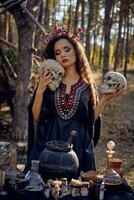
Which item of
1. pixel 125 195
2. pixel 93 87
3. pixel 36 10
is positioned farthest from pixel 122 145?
pixel 125 195

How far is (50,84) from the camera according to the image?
11.7ft

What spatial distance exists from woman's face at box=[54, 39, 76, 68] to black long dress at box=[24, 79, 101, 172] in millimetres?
194

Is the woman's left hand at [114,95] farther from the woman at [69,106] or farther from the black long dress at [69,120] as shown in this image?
the black long dress at [69,120]

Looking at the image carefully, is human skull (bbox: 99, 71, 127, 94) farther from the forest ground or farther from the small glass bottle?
the forest ground

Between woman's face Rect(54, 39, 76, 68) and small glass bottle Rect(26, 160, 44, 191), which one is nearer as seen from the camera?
small glass bottle Rect(26, 160, 44, 191)

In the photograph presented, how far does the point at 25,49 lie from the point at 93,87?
11.4ft

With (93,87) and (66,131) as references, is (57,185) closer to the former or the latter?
(66,131)

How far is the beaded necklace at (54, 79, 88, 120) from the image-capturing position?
11.7 feet

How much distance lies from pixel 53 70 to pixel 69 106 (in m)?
0.32

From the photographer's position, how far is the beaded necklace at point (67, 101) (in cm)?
358

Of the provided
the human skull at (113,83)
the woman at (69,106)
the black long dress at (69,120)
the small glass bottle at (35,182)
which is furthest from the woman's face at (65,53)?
the small glass bottle at (35,182)

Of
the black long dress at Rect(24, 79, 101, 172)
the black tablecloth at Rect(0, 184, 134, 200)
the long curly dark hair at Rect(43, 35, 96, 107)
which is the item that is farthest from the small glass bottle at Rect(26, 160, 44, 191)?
the long curly dark hair at Rect(43, 35, 96, 107)

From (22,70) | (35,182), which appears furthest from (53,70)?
(22,70)

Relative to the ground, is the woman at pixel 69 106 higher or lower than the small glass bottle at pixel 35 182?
higher
